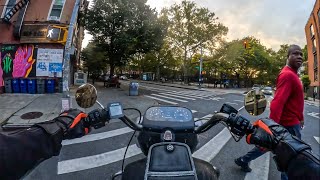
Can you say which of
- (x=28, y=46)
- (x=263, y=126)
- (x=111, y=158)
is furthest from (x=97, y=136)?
(x=28, y=46)

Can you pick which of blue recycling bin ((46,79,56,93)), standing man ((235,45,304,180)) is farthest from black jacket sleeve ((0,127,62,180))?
blue recycling bin ((46,79,56,93))

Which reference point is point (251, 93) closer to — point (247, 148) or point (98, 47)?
point (247, 148)

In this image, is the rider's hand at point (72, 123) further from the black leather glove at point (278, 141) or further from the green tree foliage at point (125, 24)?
the green tree foliage at point (125, 24)

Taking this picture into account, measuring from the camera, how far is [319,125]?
10359 millimetres

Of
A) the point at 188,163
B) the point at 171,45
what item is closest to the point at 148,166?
the point at 188,163

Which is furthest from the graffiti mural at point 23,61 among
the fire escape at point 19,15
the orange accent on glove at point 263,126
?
the orange accent on glove at point 263,126

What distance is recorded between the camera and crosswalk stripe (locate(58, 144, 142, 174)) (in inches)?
175

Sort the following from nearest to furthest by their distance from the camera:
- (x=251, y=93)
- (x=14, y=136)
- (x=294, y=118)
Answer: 1. (x=14, y=136)
2. (x=251, y=93)
3. (x=294, y=118)

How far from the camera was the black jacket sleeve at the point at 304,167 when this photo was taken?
107 cm

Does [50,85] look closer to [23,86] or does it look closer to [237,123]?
[23,86]

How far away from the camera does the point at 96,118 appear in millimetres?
1883

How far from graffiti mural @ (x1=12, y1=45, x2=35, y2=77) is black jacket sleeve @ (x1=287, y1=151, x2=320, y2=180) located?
58.5ft

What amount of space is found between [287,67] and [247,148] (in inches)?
125

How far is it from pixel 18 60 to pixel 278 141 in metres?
18.3
